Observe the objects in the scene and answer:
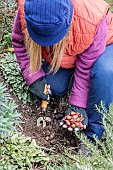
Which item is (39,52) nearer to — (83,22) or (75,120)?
(83,22)

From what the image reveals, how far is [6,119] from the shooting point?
206cm

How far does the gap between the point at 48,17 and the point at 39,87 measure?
0.79 meters

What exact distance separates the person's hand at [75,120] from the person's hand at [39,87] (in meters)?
0.24

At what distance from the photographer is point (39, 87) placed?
272 centimetres

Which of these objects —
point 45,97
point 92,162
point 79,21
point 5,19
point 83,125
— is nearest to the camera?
point 92,162

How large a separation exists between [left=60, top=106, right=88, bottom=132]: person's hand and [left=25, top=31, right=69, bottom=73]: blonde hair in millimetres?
294

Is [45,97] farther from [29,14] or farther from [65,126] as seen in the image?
[29,14]

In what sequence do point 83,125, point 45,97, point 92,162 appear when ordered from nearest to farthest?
1. point 92,162
2. point 83,125
3. point 45,97

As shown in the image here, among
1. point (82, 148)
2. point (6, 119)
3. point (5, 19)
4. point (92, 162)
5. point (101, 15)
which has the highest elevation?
point (101, 15)

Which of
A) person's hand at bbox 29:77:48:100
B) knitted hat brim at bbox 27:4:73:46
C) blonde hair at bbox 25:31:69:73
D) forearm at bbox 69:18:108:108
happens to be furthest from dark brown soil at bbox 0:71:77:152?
knitted hat brim at bbox 27:4:73:46

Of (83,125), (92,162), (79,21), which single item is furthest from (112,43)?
(92,162)

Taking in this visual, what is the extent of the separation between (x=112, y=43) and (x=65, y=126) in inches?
22.9

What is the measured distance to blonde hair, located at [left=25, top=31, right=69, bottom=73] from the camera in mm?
2286

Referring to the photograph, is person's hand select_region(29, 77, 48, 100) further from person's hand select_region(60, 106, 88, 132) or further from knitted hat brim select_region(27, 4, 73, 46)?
knitted hat brim select_region(27, 4, 73, 46)
